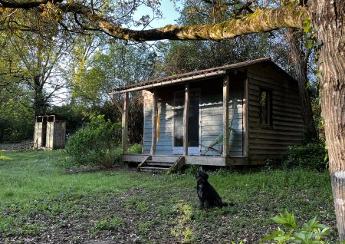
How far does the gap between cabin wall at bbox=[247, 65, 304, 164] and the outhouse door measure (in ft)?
8.16

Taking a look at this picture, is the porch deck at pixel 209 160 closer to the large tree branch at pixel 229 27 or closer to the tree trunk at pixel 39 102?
the large tree branch at pixel 229 27

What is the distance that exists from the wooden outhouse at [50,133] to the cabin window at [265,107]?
18026 mm

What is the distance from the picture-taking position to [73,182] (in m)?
13.3

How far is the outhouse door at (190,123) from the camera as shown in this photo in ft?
57.3

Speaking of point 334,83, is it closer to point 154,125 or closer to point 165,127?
point 154,125

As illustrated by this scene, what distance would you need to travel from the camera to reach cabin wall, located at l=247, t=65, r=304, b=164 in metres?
15.8

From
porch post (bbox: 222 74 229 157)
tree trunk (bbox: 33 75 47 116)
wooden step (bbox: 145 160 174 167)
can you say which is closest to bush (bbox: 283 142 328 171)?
porch post (bbox: 222 74 229 157)

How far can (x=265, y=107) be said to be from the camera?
16875mm

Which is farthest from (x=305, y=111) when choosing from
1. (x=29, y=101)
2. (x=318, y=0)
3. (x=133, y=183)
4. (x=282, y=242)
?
(x=29, y=101)

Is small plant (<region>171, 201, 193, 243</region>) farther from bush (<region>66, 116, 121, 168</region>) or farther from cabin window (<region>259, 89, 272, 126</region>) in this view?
bush (<region>66, 116, 121, 168</region>)

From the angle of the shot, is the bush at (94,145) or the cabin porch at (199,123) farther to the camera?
the bush at (94,145)

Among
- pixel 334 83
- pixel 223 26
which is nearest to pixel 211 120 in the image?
pixel 223 26

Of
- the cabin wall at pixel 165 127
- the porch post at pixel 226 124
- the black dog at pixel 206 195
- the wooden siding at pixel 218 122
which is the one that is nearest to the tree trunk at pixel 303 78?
the wooden siding at pixel 218 122

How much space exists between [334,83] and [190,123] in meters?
15.0
